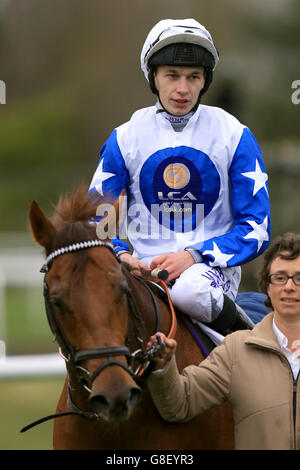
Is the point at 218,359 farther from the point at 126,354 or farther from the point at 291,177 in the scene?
the point at 291,177

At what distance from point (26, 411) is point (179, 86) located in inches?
196

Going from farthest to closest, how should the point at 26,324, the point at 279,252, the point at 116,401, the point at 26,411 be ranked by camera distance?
1. the point at 26,324
2. the point at 26,411
3. the point at 279,252
4. the point at 116,401

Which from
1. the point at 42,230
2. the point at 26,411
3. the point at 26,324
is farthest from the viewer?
the point at 26,324

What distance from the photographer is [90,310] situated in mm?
2646

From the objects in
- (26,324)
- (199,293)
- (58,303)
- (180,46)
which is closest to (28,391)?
(26,324)

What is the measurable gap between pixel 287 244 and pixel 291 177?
11.8m

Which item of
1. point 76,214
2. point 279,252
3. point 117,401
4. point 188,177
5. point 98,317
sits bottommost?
point 117,401

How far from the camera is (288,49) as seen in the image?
20.0 m

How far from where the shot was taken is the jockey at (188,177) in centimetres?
343

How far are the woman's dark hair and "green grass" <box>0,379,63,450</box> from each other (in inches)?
139

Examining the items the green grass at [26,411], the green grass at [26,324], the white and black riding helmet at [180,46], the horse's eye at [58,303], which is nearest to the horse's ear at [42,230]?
the horse's eye at [58,303]

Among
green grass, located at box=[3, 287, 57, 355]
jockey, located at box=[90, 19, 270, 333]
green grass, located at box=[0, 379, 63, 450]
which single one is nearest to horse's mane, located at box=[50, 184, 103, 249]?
jockey, located at box=[90, 19, 270, 333]

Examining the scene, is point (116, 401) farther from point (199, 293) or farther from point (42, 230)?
point (199, 293)
